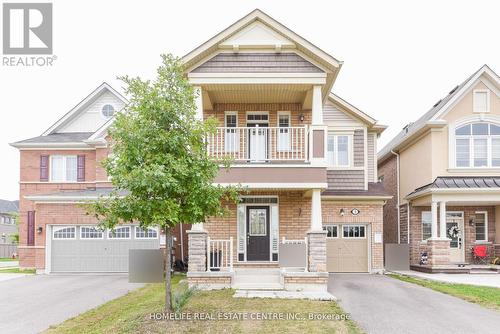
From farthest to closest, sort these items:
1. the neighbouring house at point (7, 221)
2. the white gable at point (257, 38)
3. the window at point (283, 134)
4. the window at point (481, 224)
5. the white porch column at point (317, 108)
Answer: the neighbouring house at point (7, 221)
the window at point (481, 224)
the window at point (283, 134)
the white gable at point (257, 38)
the white porch column at point (317, 108)

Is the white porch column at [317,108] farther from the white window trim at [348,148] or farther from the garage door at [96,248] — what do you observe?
the garage door at [96,248]

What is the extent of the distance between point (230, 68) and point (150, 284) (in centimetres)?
737

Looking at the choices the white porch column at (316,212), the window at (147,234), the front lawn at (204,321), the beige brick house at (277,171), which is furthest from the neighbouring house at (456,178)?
the window at (147,234)

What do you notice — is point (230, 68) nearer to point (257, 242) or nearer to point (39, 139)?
point (257, 242)

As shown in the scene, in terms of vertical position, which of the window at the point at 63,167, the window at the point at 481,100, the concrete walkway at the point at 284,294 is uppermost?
the window at the point at 481,100

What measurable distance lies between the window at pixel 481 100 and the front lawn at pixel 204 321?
12540 mm

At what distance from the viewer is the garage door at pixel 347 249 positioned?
755 inches

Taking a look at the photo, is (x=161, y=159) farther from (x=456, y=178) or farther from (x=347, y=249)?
(x=456, y=178)

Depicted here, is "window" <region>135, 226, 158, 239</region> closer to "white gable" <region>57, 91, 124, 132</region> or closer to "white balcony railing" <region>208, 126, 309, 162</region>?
"white balcony railing" <region>208, 126, 309, 162</region>

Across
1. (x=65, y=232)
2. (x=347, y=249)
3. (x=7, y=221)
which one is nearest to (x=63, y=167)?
(x=65, y=232)

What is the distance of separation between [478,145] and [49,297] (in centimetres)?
1691

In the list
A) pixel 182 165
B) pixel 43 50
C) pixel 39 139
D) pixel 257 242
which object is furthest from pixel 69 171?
pixel 182 165

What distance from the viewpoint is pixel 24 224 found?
22.1m

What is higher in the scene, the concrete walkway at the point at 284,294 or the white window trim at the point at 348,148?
the white window trim at the point at 348,148
